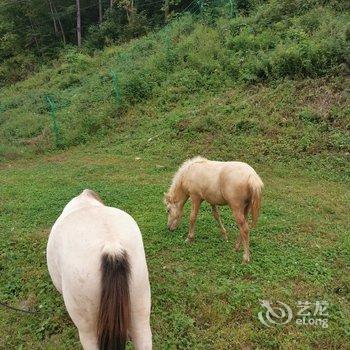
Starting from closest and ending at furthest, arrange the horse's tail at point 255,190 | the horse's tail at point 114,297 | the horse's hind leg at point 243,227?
1. the horse's tail at point 114,297
2. the horse's tail at point 255,190
3. the horse's hind leg at point 243,227

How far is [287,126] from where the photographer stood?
11.6 metres

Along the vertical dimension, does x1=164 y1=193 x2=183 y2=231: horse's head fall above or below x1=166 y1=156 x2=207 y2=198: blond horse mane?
below

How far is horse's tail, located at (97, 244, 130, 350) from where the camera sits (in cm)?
293

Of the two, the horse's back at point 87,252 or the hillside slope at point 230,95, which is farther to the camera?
the hillside slope at point 230,95

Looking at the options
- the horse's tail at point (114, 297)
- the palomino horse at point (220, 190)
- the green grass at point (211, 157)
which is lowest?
the green grass at point (211, 157)

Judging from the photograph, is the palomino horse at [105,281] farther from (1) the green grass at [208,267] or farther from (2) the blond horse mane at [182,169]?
(2) the blond horse mane at [182,169]

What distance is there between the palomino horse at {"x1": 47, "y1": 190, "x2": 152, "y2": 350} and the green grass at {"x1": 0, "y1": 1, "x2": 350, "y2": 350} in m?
1.47

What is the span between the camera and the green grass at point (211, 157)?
16.0 ft

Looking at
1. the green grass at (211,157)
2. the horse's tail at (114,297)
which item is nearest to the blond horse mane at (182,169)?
the green grass at (211,157)

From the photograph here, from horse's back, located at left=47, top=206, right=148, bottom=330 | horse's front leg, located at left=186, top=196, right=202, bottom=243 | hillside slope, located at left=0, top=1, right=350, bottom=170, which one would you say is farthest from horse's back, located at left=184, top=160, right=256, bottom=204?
hillside slope, located at left=0, top=1, right=350, bottom=170

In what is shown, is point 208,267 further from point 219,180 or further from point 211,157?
point 211,157

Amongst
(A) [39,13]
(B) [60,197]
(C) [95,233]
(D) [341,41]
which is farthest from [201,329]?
(A) [39,13]

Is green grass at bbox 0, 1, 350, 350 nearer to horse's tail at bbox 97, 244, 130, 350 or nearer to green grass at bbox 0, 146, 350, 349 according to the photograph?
green grass at bbox 0, 146, 350, 349

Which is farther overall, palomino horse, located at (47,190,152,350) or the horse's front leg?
the horse's front leg
